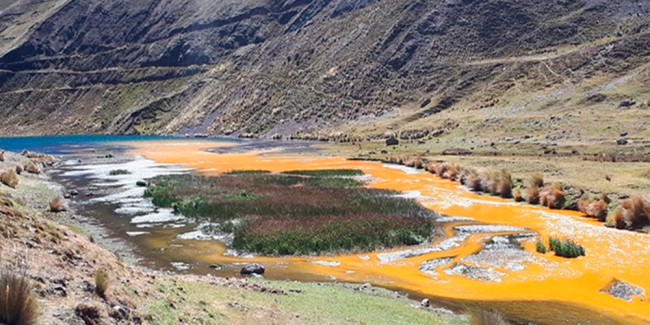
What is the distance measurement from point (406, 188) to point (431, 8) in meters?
92.6

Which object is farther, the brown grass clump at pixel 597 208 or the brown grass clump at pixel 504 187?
the brown grass clump at pixel 504 187

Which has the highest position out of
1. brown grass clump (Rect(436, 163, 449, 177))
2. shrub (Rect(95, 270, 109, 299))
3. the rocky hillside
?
the rocky hillside

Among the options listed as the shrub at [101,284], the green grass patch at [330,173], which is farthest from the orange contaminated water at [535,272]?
the green grass patch at [330,173]

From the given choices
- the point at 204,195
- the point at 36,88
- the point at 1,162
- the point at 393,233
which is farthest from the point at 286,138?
the point at 36,88

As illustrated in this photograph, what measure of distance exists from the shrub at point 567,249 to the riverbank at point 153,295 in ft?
24.5

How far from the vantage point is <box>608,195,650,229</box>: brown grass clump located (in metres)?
21.7

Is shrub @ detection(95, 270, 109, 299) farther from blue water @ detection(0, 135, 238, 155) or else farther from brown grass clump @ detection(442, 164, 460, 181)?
blue water @ detection(0, 135, 238, 155)

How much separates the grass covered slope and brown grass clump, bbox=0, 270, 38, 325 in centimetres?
1289

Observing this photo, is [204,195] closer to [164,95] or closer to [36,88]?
[164,95]

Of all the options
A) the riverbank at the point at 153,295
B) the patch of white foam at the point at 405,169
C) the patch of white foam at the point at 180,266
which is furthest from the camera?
the patch of white foam at the point at 405,169

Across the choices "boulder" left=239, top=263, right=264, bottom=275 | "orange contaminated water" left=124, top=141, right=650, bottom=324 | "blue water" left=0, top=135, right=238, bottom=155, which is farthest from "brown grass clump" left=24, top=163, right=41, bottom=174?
"blue water" left=0, top=135, right=238, bottom=155

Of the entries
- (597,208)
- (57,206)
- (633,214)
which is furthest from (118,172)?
(633,214)

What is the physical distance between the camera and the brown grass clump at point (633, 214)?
21688mm

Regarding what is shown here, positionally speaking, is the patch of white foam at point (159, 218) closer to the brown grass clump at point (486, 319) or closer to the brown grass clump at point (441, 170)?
the brown grass clump at point (486, 319)
